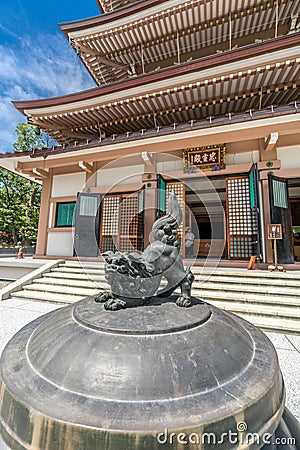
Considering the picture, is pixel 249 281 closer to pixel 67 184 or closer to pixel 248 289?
pixel 248 289

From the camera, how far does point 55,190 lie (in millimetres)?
8055

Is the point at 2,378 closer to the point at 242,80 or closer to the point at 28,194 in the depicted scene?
the point at 242,80

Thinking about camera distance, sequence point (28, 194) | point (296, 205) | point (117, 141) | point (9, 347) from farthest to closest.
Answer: point (28, 194), point (296, 205), point (117, 141), point (9, 347)

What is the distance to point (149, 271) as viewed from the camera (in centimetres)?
129

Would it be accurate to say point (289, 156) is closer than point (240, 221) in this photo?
Yes

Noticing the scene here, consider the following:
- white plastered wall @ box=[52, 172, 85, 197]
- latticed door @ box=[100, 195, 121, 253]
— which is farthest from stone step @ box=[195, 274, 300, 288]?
white plastered wall @ box=[52, 172, 85, 197]

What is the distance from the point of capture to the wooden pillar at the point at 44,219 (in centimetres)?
780

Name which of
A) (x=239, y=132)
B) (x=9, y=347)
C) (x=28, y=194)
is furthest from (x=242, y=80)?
(x=28, y=194)

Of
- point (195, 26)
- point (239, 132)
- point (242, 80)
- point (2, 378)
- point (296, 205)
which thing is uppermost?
point (195, 26)

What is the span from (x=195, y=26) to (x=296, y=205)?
24.3ft

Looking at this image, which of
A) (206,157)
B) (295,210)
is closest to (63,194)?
(206,157)

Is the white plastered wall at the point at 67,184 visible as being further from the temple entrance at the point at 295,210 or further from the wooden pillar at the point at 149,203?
the temple entrance at the point at 295,210

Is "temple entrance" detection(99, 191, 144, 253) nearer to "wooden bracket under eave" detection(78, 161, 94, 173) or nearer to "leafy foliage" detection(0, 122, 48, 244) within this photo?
"wooden bracket under eave" detection(78, 161, 94, 173)

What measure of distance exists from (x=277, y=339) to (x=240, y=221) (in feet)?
11.6
